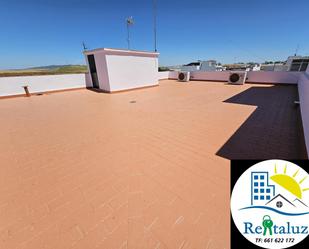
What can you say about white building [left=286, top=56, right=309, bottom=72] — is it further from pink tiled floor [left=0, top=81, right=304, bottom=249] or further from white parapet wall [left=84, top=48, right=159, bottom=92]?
pink tiled floor [left=0, top=81, right=304, bottom=249]

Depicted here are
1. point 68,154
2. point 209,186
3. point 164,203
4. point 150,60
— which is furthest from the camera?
point 150,60

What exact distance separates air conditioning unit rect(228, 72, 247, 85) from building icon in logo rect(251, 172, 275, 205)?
34.0 ft

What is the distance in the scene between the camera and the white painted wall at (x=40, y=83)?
24.6ft

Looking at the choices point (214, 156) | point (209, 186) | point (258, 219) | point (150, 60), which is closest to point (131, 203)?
point (209, 186)

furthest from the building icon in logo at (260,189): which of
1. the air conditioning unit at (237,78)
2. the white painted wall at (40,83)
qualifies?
the white painted wall at (40,83)

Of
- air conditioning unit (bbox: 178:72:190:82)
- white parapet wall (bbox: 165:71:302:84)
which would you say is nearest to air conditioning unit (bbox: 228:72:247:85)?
white parapet wall (bbox: 165:71:302:84)

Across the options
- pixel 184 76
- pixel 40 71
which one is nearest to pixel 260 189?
pixel 184 76

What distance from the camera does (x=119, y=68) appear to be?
8570mm

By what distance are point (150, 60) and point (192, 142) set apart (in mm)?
8750

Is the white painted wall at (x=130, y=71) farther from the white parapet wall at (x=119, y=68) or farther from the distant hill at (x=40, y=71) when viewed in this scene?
the distant hill at (x=40, y=71)

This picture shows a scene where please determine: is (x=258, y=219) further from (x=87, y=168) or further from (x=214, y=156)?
(x=87, y=168)

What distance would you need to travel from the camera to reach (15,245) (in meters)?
1.22

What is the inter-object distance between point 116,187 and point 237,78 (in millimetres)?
10972

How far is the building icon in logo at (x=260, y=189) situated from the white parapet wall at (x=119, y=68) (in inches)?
325
